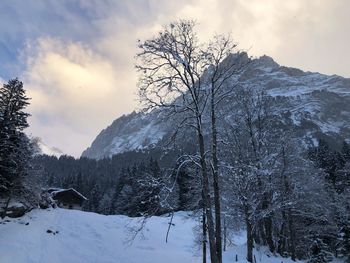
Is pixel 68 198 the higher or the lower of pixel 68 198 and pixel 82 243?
the higher

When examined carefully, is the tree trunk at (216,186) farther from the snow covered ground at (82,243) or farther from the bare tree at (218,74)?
the snow covered ground at (82,243)

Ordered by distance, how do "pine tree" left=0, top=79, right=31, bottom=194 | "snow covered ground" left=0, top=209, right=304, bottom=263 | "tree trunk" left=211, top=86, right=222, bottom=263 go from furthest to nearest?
"pine tree" left=0, top=79, right=31, bottom=194
"snow covered ground" left=0, top=209, right=304, bottom=263
"tree trunk" left=211, top=86, right=222, bottom=263

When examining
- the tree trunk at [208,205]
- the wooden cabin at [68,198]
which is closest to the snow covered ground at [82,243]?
the tree trunk at [208,205]

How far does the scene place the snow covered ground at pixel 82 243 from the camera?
32.5 m

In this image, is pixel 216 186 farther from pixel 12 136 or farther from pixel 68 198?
pixel 68 198

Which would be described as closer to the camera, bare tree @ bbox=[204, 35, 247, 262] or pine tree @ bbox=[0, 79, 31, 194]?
bare tree @ bbox=[204, 35, 247, 262]

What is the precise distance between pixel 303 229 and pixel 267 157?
18.6 meters

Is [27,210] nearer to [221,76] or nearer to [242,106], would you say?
[242,106]

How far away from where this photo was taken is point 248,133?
27672 millimetres

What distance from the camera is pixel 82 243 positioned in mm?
41406

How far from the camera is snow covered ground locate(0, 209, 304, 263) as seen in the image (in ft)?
107

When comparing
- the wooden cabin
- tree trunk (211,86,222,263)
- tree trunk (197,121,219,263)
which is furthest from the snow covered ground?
the wooden cabin

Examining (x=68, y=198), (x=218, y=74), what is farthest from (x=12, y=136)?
(x=68, y=198)

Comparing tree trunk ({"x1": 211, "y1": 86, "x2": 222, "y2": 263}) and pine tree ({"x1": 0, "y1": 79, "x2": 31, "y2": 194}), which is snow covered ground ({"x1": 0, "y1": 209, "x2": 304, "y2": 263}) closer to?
pine tree ({"x1": 0, "y1": 79, "x2": 31, "y2": 194})
